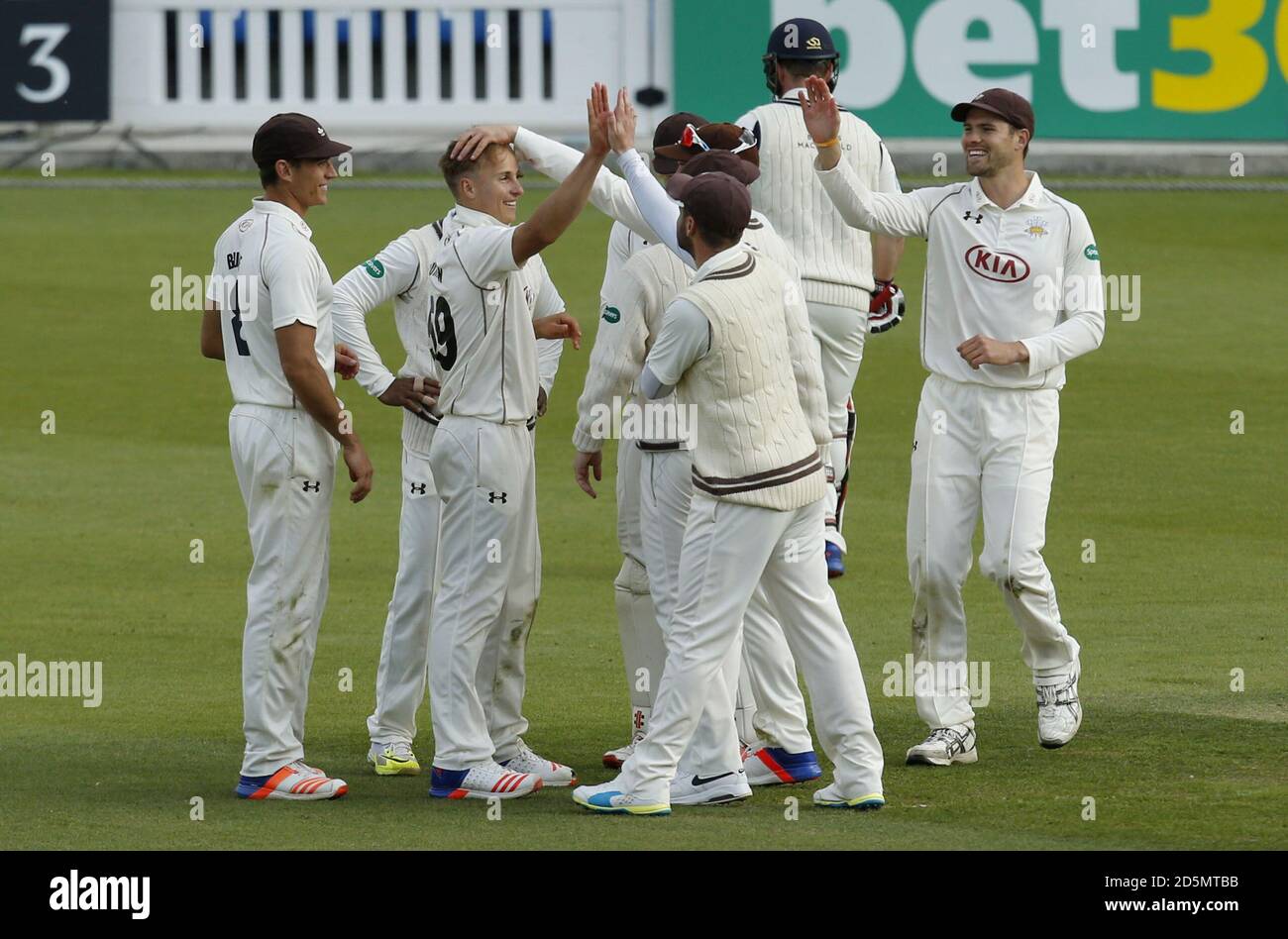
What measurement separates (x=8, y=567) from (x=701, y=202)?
23.1ft

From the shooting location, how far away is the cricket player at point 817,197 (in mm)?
9664

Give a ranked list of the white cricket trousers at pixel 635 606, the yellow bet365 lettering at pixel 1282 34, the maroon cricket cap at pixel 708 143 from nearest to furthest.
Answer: the maroon cricket cap at pixel 708 143 → the white cricket trousers at pixel 635 606 → the yellow bet365 lettering at pixel 1282 34

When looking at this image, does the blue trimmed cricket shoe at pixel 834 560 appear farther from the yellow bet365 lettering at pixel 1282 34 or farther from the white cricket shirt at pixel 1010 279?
the yellow bet365 lettering at pixel 1282 34

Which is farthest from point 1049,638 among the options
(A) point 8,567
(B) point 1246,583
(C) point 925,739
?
(A) point 8,567

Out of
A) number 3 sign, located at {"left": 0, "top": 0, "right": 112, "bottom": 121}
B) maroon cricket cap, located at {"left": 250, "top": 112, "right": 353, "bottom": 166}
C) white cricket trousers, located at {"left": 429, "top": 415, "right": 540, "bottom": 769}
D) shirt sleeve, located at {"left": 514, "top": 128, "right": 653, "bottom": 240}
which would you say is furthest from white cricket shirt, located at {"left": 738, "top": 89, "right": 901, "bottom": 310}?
number 3 sign, located at {"left": 0, "top": 0, "right": 112, "bottom": 121}

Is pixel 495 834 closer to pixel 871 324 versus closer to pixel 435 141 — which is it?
pixel 871 324

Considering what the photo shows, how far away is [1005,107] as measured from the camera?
27.5 ft

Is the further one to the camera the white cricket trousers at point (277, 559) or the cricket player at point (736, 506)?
the white cricket trousers at point (277, 559)

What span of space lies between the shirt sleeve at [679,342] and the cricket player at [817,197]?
2.45m

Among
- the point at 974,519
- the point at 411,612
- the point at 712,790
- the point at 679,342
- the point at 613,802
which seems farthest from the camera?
the point at 974,519

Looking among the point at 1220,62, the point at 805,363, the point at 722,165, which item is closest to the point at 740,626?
the point at 805,363

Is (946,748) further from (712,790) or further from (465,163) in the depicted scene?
(465,163)

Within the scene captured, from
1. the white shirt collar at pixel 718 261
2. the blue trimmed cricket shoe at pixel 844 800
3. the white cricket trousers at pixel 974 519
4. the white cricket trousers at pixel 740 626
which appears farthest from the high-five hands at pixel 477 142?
the blue trimmed cricket shoe at pixel 844 800

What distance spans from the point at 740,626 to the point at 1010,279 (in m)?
1.96
